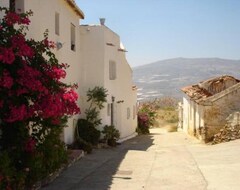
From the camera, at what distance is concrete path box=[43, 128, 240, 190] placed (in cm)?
1120

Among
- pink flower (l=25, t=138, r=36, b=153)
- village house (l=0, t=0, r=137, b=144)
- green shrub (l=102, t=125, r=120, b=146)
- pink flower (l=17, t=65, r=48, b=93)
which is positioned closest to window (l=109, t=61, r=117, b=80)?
village house (l=0, t=0, r=137, b=144)

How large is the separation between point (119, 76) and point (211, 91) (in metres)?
6.15

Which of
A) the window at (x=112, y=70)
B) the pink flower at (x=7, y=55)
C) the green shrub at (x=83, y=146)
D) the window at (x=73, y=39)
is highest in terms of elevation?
the window at (x=73, y=39)

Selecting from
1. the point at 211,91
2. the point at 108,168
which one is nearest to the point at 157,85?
the point at 211,91

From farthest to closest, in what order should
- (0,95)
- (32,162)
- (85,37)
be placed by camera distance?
(85,37)
(32,162)
(0,95)

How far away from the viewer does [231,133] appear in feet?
67.7

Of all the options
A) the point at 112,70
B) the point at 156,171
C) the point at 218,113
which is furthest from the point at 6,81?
the point at 112,70

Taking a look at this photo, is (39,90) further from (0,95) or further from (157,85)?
(157,85)

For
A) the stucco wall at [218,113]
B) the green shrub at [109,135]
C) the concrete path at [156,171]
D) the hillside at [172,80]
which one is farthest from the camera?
the hillside at [172,80]

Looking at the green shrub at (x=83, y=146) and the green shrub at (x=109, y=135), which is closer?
the green shrub at (x=83, y=146)

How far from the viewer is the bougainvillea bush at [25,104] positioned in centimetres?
842

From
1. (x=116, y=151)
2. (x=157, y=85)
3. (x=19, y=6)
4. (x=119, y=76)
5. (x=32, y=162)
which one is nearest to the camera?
(x=32, y=162)

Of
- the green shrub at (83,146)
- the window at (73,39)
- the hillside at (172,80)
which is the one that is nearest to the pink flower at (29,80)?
the green shrub at (83,146)

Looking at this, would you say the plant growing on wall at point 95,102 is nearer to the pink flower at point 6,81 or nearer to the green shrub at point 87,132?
the green shrub at point 87,132
